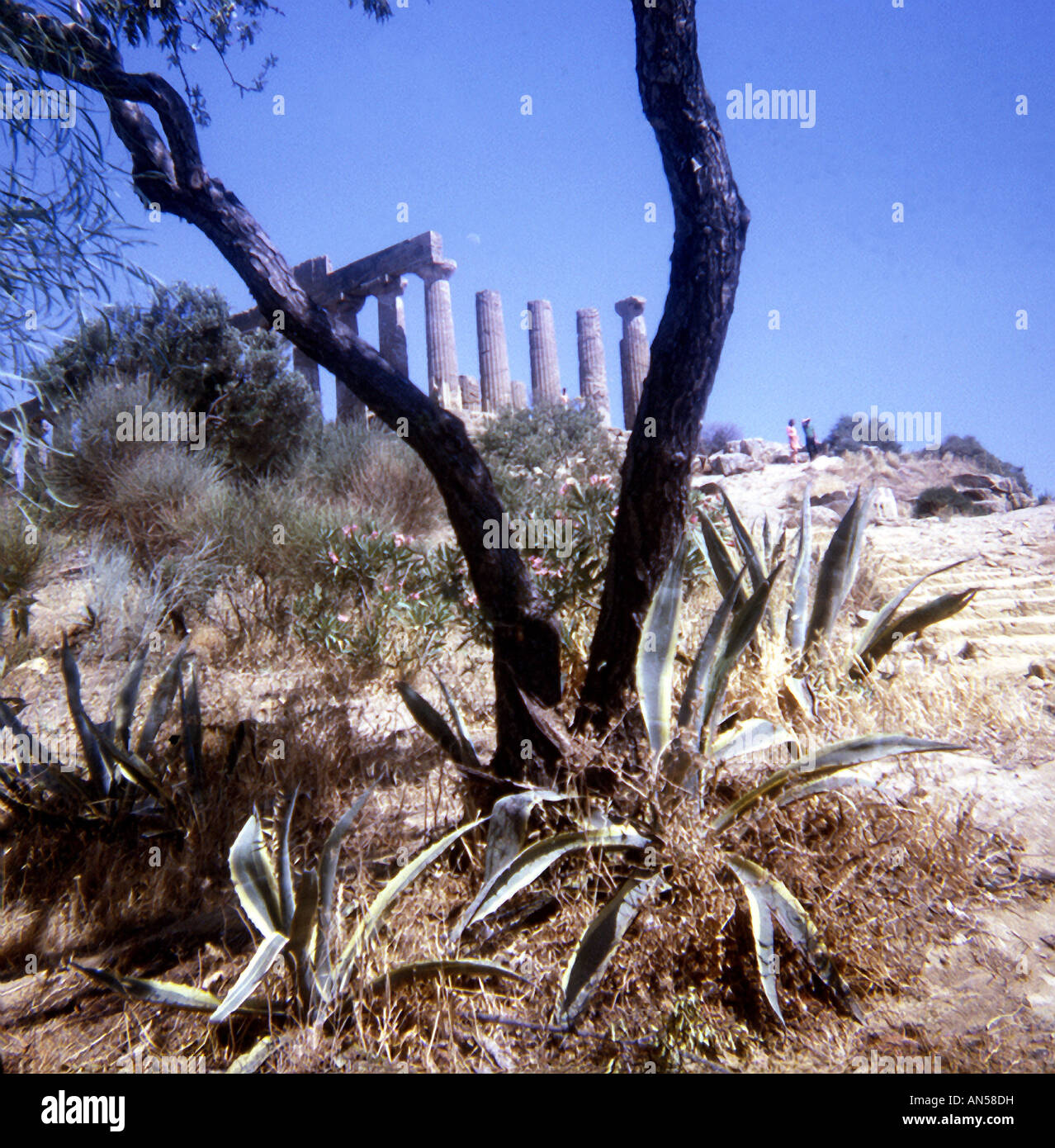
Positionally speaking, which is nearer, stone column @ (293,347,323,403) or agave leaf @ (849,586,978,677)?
agave leaf @ (849,586,978,677)

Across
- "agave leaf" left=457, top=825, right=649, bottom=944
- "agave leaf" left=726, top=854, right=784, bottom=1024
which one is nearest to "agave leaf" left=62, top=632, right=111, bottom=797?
"agave leaf" left=457, top=825, right=649, bottom=944

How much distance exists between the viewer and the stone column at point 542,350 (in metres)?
22.6

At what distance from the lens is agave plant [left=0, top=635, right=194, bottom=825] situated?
3.58 meters

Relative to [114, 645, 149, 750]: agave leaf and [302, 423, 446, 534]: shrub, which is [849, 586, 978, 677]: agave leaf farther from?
[302, 423, 446, 534]: shrub

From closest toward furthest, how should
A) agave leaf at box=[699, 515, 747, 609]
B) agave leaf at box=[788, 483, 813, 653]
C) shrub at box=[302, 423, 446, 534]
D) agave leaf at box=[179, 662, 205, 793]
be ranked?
agave leaf at box=[179, 662, 205, 793]
agave leaf at box=[788, 483, 813, 653]
agave leaf at box=[699, 515, 747, 609]
shrub at box=[302, 423, 446, 534]

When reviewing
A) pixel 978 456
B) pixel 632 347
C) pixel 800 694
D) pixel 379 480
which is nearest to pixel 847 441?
pixel 978 456

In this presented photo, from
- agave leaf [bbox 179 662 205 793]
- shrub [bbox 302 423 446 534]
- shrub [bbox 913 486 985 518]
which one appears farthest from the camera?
shrub [bbox 913 486 985 518]

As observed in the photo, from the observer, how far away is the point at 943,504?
549 inches

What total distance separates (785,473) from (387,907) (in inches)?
547

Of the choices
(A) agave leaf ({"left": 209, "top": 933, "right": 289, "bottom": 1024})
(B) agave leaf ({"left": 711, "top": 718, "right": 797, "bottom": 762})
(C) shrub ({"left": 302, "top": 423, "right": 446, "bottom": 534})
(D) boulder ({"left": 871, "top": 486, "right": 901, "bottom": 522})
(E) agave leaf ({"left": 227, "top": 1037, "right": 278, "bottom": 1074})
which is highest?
(C) shrub ({"left": 302, "top": 423, "right": 446, "bottom": 534})

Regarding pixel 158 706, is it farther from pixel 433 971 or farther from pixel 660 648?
pixel 660 648

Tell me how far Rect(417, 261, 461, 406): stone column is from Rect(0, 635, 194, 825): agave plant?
16423 mm

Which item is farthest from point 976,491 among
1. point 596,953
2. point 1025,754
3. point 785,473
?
point 596,953

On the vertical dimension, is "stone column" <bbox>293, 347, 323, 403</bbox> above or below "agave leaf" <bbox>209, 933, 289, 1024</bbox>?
above
